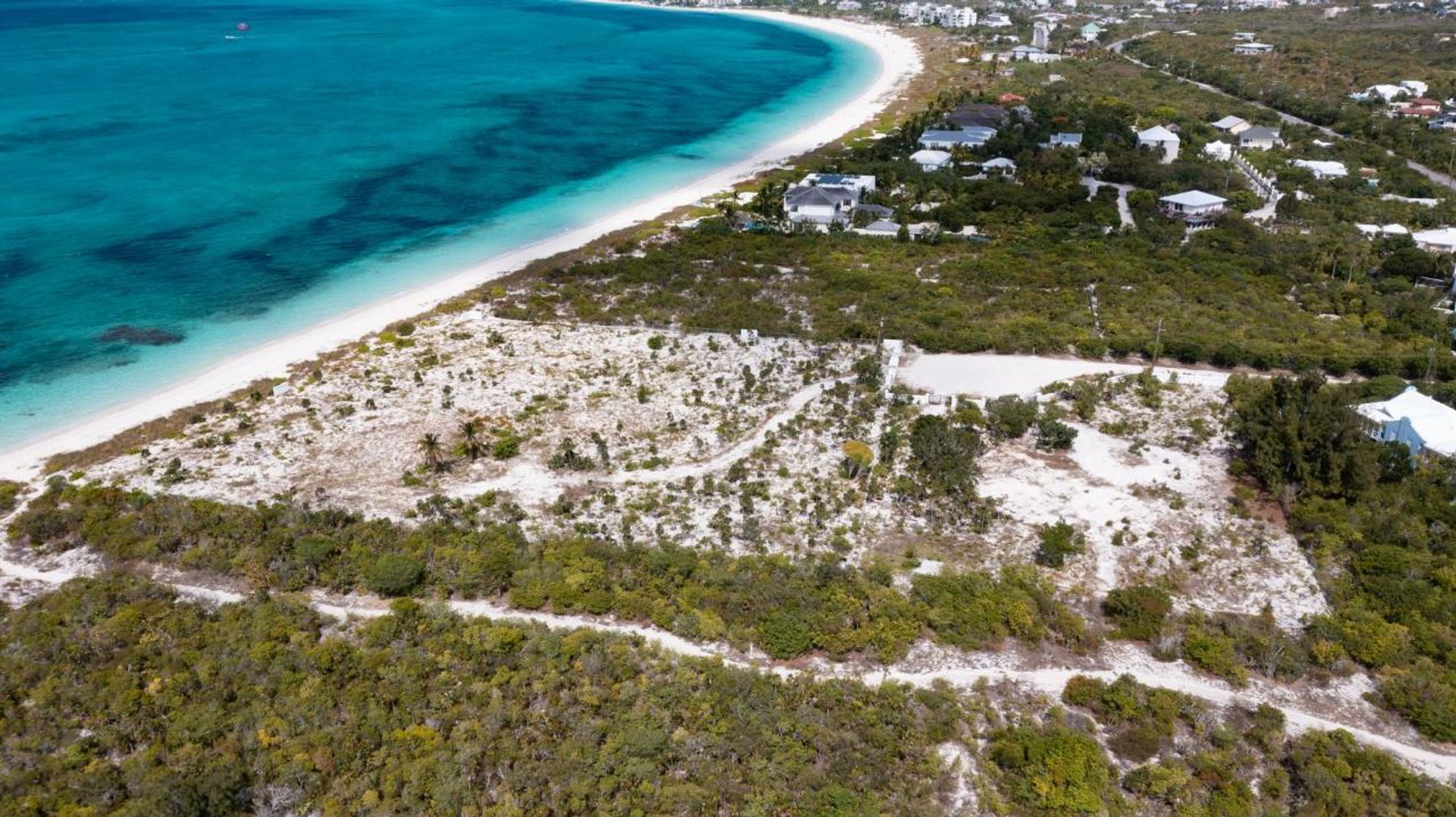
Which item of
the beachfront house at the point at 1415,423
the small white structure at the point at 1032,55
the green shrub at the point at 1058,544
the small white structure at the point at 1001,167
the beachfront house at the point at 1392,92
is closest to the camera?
the green shrub at the point at 1058,544

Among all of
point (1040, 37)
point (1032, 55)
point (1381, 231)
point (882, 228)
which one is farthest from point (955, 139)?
point (1040, 37)

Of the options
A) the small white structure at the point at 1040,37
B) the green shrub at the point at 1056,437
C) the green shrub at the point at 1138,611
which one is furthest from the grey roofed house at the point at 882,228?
the small white structure at the point at 1040,37

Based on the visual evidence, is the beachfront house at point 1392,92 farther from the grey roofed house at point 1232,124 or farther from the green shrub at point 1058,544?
the green shrub at point 1058,544

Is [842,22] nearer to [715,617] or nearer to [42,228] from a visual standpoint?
[42,228]

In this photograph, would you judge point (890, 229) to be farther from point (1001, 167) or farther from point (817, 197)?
point (1001, 167)

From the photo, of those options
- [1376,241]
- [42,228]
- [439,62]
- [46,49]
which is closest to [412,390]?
[42,228]

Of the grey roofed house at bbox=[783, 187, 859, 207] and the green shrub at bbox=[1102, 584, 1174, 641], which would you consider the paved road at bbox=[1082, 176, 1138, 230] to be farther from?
the green shrub at bbox=[1102, 584, 1174, 641]

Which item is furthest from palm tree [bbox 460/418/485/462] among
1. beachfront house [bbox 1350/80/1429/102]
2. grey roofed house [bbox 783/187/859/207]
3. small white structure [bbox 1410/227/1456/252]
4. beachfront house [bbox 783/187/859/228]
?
beachfront house [bbox 1350/80/1429/102]
